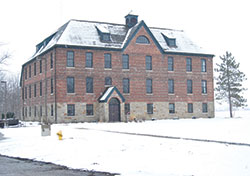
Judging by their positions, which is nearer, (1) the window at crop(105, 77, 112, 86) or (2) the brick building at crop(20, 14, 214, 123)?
(2) the brick building at crop(20, 14, 214, 123)

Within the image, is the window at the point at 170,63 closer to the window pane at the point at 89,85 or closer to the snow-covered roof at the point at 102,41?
the snow-covered roof at the point at 102,41

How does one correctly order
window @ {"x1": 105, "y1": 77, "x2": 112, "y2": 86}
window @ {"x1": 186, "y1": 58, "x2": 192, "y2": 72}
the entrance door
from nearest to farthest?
the entrance door → window @ {"x1": 105, "y1": 77, "x2": 112, "y2": 86} → window @ {"x1": 186, "y1": 58, "x2": 192, "y2": 72}

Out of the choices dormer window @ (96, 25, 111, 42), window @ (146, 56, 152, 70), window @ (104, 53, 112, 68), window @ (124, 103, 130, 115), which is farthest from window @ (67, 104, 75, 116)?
window @ (146, 56, 152, 70)

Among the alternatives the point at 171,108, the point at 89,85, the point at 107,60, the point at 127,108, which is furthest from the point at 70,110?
the point at 171,108

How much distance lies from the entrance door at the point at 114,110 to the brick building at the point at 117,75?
5cm

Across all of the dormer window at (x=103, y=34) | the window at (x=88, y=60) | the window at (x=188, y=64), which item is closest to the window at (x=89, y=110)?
the window at (x=88, y=60)

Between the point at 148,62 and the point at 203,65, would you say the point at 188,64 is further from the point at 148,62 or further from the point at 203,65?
the point at 148,62

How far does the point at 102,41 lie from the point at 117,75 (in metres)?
4.81

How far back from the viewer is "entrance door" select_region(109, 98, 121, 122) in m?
41.1

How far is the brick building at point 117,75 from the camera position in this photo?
4031cm

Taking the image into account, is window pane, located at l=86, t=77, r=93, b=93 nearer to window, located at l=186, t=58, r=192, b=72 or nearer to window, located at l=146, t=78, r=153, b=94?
window, located at l=146, t=78, r=153, b=94

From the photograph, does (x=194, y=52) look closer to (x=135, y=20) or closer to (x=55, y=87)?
(x=135, y=20)

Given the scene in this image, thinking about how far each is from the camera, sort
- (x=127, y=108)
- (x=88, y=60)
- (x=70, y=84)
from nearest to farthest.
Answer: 1. (x=70, y=84)
2. (x=88, y=60)
3. (x=127, y=108)

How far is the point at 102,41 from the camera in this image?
43.0 m
